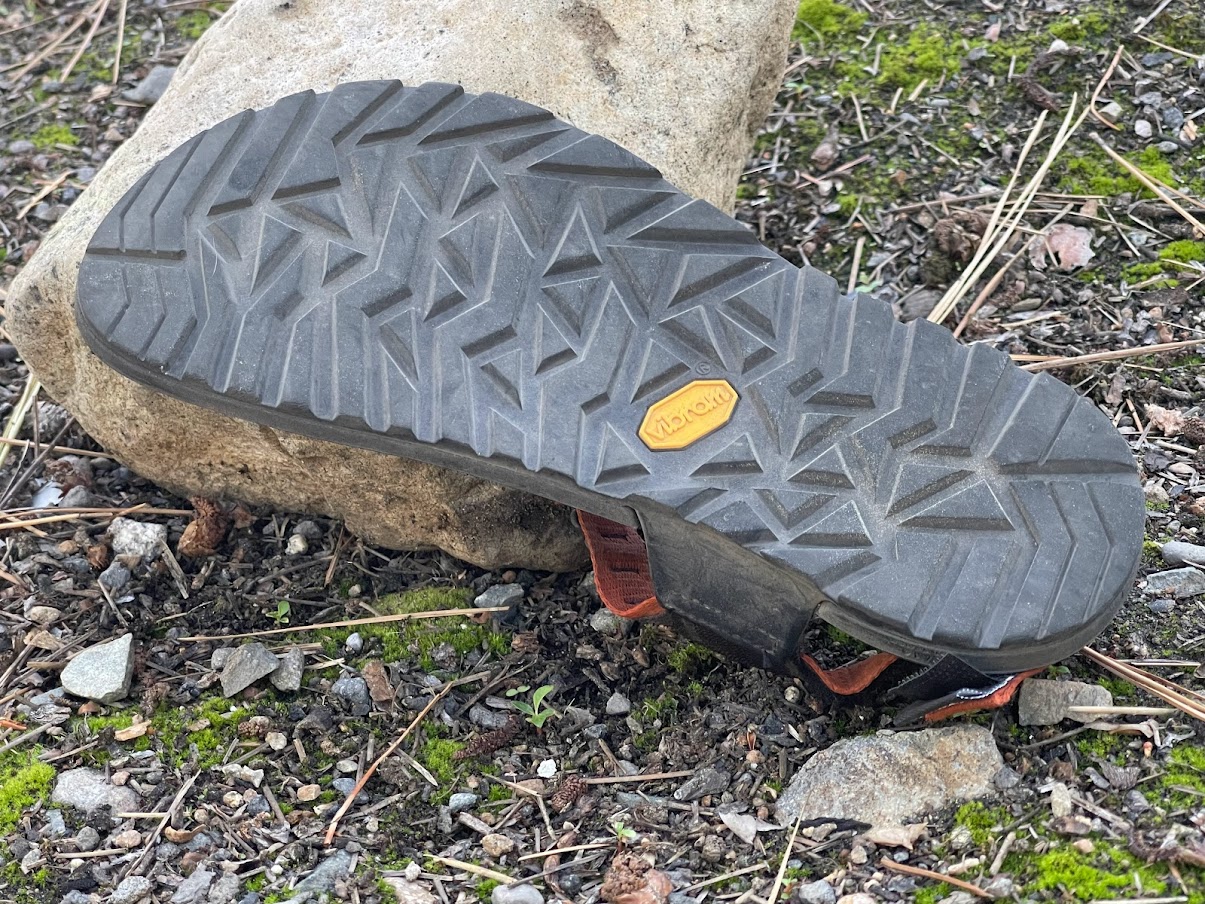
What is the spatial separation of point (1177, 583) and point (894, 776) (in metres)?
0.58

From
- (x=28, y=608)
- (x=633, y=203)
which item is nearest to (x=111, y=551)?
(x=28, y=608)

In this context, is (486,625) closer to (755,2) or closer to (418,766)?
(418,766)

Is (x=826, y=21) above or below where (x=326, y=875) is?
above

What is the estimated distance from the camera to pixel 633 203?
6.75ft

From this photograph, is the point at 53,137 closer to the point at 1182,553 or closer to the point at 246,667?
the point at 246,667

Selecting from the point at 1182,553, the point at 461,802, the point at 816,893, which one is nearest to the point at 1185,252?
the point at 1182,553

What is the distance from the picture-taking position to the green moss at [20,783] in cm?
185

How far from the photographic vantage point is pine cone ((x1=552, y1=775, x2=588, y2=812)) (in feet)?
5.95

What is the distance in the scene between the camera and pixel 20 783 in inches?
74.4

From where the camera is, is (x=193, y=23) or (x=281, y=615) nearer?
(x=281, y=615)

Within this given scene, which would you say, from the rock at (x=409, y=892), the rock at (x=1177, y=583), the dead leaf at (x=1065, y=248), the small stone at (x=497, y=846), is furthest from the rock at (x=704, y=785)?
the dead leaf at (x=1065, y=248)

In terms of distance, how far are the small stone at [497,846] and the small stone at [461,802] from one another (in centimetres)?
9

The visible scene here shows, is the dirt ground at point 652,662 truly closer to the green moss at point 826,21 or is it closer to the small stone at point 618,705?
the small stone at point 618,705

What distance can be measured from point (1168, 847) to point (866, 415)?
27.8 inches
